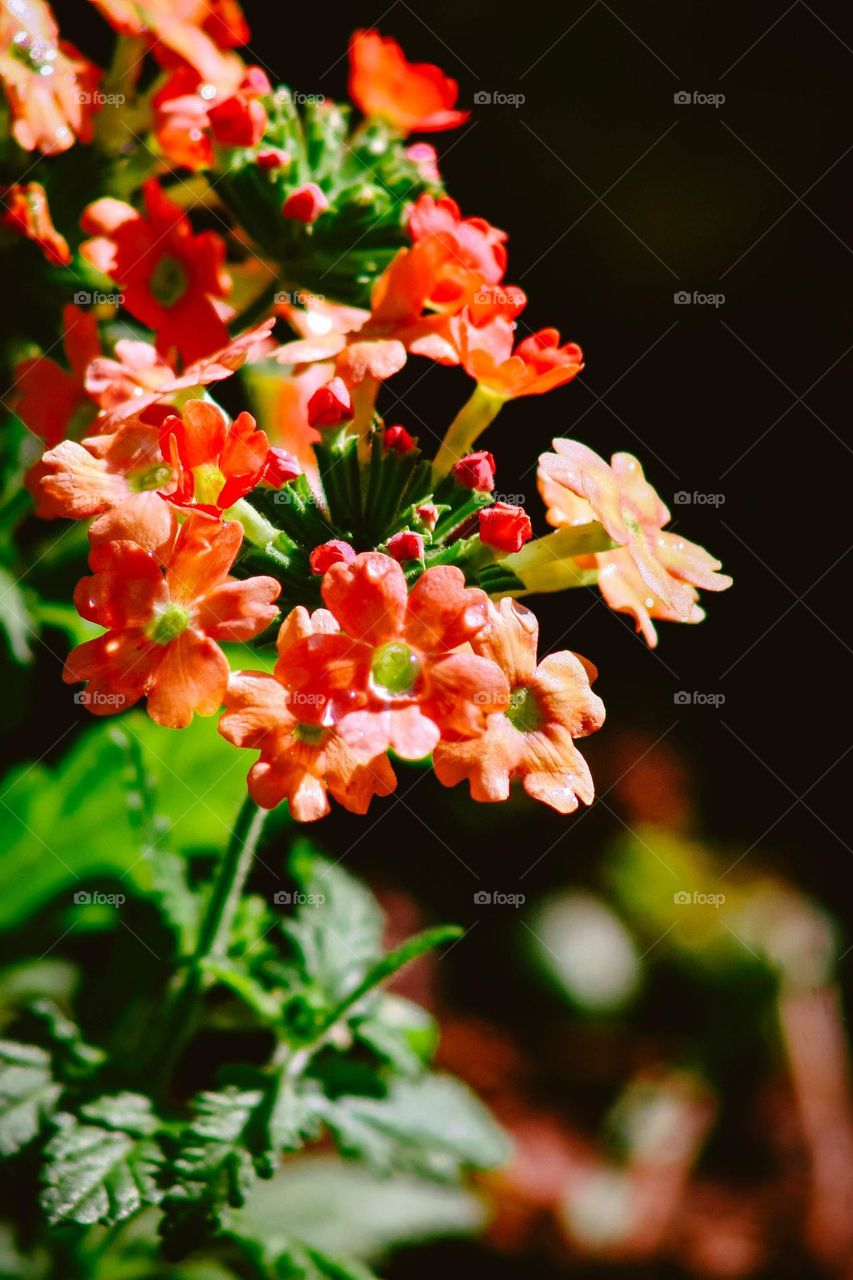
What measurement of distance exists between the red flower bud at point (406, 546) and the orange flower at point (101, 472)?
26cm

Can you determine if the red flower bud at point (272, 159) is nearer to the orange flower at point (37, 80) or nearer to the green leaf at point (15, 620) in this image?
the orange flower at point (37, 80)

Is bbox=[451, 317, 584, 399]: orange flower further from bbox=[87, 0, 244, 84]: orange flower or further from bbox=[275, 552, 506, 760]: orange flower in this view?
bbox=[87, 0, 244, 84]: orange flower

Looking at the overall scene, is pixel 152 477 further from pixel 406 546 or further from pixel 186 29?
pixel 186 29

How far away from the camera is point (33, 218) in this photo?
148 cm

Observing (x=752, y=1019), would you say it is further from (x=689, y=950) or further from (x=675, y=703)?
(x=675, y=703)

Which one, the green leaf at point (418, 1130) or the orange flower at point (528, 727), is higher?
the orange flower at point (528, 727)

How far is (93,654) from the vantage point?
3.79ft

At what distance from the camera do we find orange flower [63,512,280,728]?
1.11 metres

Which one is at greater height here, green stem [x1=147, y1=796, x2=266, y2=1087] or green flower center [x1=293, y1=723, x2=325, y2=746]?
green flower center [x1=293, y1=723, x2=325, y2=746]

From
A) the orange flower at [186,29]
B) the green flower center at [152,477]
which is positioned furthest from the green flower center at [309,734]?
the orange flower at [186,29]

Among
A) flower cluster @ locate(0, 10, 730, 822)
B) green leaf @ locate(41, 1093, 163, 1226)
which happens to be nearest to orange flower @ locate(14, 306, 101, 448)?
flower cluster @ locate(0, 10, 730, 822)

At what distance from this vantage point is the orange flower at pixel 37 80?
144 centimetres

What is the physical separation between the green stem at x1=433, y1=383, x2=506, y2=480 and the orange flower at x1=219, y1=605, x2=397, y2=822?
420mm

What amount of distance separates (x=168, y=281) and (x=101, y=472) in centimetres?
47
